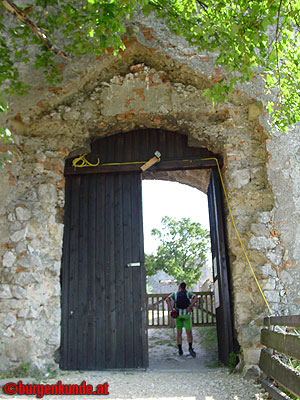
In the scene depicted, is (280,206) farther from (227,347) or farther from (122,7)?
(122,7)

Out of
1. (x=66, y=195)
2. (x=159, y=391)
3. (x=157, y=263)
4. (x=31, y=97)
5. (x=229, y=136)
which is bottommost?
(x=159, y=391)

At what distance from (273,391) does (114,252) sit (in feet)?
9.88

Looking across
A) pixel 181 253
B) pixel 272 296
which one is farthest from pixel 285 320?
pixel 181 253

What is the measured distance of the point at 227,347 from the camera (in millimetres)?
5148

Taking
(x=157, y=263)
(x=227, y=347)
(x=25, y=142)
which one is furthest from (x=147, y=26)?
(x=157, y=263)

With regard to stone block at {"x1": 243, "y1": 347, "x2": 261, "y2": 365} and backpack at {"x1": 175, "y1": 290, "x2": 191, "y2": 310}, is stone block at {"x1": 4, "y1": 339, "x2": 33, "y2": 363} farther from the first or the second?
backpack at {"x1": 175, "y1": 290, "x2": 191, "y2": 310}

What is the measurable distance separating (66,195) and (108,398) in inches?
123

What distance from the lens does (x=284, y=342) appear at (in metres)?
3.09

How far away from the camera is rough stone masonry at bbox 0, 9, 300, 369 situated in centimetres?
475

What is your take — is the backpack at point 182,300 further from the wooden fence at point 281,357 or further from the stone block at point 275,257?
the wooden fence at point 281,357

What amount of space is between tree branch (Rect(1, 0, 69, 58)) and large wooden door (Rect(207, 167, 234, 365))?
2.96 metres

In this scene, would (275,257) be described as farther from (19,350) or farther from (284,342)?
(19,350)

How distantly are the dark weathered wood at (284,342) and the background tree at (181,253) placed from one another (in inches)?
437

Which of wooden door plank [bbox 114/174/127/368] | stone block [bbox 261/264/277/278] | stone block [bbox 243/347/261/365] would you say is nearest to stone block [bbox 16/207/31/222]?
wooden door plank [bbox 114/174/127/368]
